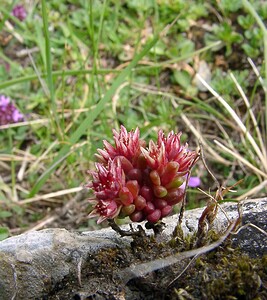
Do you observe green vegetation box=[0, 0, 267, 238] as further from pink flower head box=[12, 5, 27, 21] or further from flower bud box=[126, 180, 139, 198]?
flower bud box=[126, 180, 139, 198]

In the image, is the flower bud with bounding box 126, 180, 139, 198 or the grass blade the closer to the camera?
the flower bud with bounding box 126, 180, 139, 198

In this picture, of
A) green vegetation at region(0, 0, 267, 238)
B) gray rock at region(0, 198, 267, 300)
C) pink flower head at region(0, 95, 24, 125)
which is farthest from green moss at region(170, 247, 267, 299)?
pink flower head at region(0, 95, 24, 125)

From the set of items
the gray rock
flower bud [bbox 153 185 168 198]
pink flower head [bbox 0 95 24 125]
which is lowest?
pink flower head [bbox 0 95 24 125]

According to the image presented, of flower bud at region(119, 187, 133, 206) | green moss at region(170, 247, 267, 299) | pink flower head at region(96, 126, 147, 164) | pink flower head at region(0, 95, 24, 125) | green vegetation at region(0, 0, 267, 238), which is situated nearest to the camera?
green moss at region(170, 247, 267, 299)

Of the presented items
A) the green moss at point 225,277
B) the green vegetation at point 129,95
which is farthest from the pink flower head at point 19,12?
the green moss at point 225,277

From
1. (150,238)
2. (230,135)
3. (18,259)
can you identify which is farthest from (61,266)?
(230,135)

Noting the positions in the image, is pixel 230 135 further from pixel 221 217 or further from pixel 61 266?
pixel 61 266

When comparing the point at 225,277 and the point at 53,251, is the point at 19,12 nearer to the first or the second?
the point at 53,251

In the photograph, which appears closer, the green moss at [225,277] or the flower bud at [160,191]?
the green moss at [225,277]

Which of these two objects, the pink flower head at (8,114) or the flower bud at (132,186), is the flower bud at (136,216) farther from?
the pink flower head at (8,114)
